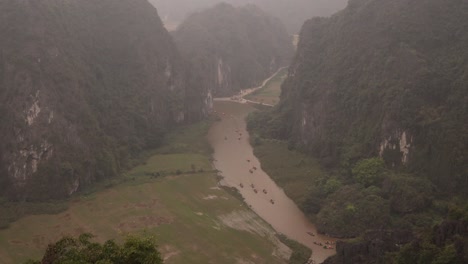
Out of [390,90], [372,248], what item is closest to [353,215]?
[372,248]

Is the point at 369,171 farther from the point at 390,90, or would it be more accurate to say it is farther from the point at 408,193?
the point at 390,90

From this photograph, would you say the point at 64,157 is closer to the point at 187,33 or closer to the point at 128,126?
the point at 128,126

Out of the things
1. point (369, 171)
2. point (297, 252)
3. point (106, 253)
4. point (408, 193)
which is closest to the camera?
point (106, 253)

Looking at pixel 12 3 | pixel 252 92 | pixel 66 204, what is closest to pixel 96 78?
pixel 12 3

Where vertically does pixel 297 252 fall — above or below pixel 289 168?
below

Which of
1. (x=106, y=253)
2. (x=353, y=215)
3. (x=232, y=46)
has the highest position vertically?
(x=232, y=46)

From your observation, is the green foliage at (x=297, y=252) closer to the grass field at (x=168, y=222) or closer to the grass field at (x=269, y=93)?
the grass field at (x=168, y=222)

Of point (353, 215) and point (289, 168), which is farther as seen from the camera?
point (289, 168)

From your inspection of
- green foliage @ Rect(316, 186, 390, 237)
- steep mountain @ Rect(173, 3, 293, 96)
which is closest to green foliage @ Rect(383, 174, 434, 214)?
green foliage @ Rect(316, 186, 390, 237)
